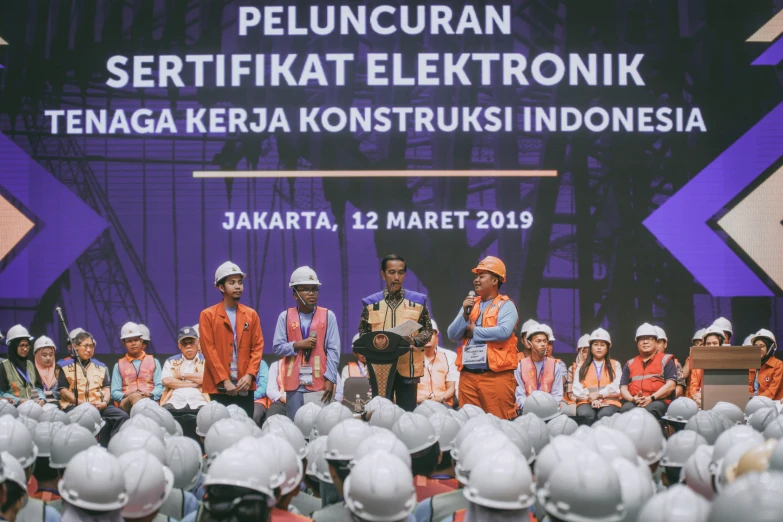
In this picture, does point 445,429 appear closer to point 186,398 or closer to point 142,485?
point 142,485

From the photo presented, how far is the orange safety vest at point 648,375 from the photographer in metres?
7.89

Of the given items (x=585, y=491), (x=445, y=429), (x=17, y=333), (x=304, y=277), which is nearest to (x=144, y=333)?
(x=17, y=333)

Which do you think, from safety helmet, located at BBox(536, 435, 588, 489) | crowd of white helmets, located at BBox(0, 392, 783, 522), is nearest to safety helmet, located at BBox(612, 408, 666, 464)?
crowd of white helmets, located at BBox(0, 392, 783, 522)

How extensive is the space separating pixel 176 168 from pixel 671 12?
4908mm

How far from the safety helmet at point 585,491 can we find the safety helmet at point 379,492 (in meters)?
0.45

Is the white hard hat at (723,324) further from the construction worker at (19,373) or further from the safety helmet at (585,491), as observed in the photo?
the safety helmet at (585,491)

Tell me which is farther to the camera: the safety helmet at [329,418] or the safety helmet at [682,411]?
the safety helmet at [682,411]

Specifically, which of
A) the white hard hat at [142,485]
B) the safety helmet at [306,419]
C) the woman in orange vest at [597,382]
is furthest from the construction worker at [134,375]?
the white hard hat at [142,485]

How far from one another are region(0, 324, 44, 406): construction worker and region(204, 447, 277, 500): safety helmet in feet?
17.4

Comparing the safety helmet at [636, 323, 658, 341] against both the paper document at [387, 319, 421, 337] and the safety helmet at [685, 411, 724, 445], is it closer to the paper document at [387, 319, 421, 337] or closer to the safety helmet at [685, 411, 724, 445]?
the paper document at [387, 319, 421, 337]

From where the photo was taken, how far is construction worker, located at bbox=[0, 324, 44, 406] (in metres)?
7.82

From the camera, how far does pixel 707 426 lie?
4.73m

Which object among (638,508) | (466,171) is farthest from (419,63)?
(638,508)

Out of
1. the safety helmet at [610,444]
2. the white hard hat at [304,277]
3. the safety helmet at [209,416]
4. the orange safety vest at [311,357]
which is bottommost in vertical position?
the safety helmet at [209,416]
